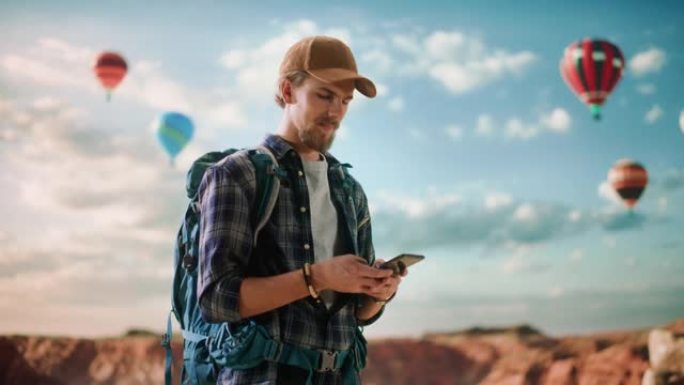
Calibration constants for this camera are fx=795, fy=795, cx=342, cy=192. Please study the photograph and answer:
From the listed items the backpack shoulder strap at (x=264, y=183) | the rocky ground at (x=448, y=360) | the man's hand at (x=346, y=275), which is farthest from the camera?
the rocky ground at (x=448, y=360)

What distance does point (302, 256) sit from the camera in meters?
1.33

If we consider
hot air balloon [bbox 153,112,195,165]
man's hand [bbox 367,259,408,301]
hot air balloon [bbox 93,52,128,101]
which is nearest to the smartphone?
man's hand [bbox 367,259,408,301]

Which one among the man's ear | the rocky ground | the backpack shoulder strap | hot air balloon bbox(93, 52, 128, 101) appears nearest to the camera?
the backpack shoulder strap

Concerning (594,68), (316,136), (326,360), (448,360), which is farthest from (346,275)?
(594,68)

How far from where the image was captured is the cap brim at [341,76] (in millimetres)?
1375

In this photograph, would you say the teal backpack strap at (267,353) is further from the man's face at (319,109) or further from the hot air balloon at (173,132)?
the hot air balloon at (173,132)

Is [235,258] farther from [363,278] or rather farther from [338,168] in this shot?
[338,168]

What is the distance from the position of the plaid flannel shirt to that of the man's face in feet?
0.15

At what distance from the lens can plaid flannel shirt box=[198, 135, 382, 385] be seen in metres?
1.26

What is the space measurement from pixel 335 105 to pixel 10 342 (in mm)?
8972

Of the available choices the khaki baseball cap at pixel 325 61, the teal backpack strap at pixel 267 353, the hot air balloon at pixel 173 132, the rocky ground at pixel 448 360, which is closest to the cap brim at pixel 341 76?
the khaki baseball cap at pixel 325 61

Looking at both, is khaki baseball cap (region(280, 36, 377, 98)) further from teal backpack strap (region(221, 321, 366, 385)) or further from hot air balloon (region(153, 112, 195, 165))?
hot air balloon (region(153, 112, 195, 165))

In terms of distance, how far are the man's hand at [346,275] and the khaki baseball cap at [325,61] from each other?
331mm

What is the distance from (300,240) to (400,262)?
17 cm
